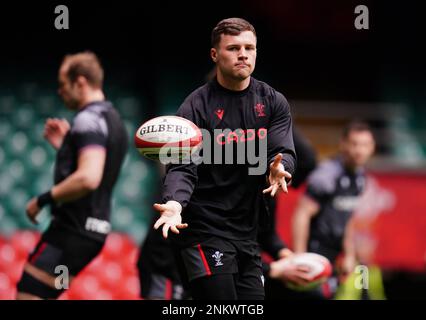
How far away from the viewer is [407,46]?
15.3 m

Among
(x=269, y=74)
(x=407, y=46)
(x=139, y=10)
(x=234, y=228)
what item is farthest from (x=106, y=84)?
(x=234, y=228)

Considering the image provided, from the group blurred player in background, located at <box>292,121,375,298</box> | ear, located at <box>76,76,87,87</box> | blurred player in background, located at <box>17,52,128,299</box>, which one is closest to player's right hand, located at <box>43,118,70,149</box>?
blurred player in background, located at <box>17,52,128,299</box>

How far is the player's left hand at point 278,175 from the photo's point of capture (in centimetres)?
434

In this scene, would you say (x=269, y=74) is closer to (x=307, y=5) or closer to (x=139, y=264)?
(x=307, y=5)

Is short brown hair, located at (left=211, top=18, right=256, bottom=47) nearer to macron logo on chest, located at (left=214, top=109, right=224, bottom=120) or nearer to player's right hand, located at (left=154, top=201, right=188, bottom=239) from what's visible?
macron logo on chest, located at (left=214, top=109, right=224, bottom=120)

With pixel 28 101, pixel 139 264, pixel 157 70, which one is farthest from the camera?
pixel 157 70

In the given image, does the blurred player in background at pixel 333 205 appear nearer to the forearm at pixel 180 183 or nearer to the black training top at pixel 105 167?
the black training top at pixel 105 167

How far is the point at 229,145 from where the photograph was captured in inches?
181

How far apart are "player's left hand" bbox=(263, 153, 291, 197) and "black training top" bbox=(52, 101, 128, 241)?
1790 mm

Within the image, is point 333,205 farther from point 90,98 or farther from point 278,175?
point 278,175

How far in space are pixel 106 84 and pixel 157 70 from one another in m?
1.02

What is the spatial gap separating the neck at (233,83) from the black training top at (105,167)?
1428 millimetres

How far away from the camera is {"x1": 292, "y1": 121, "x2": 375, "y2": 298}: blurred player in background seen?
312 inches

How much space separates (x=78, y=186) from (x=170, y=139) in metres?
1.38
